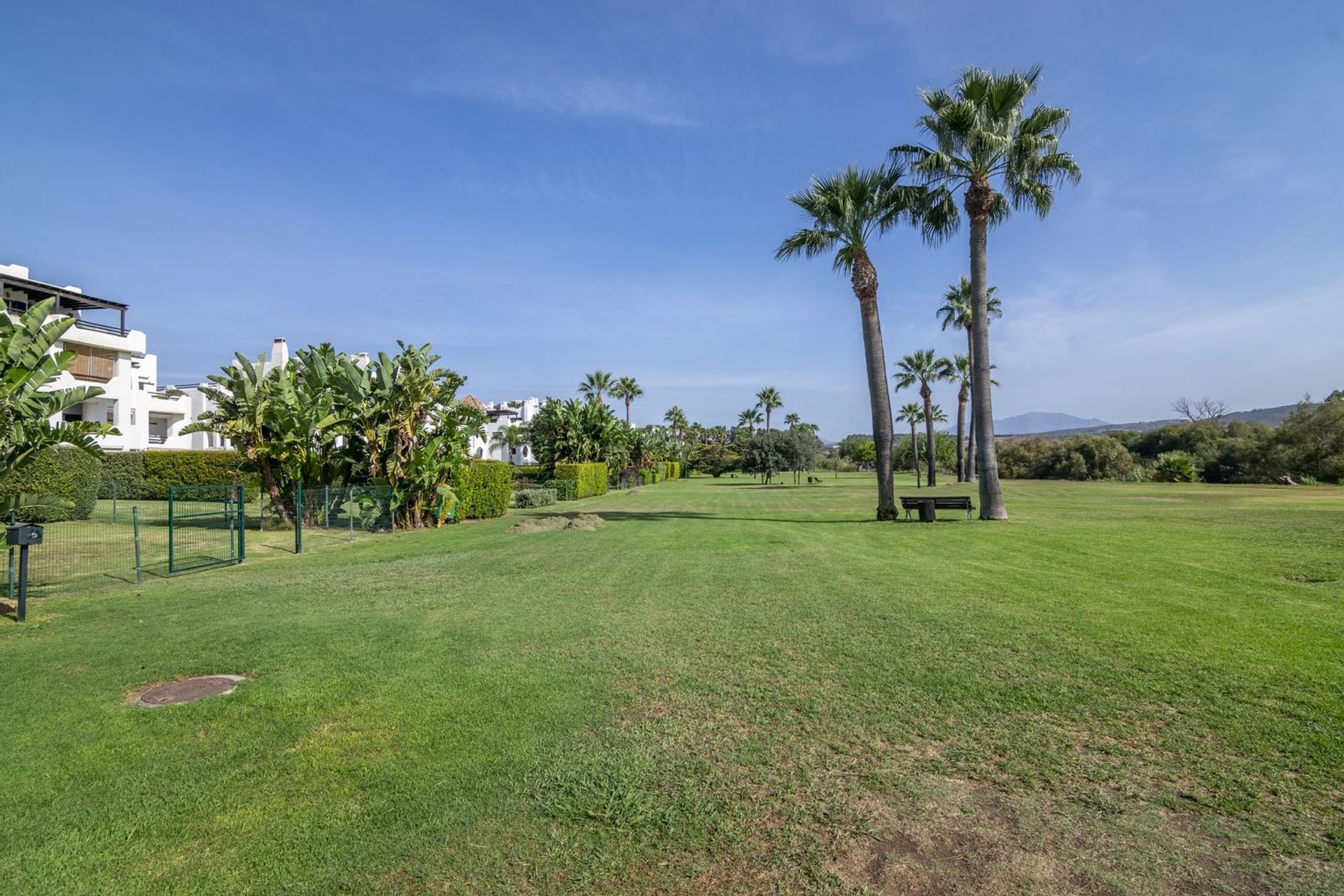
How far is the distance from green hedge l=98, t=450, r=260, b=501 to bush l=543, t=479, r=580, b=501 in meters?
15.1

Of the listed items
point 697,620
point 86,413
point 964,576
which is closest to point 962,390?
point 964,576

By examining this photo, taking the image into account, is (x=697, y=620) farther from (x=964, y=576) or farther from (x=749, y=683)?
(x=964, y=576)

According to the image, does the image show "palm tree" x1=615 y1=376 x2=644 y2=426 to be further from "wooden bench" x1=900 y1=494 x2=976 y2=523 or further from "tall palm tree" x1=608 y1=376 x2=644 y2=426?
"wooden bench" x1=900 y1=494 x2=976 y2=523

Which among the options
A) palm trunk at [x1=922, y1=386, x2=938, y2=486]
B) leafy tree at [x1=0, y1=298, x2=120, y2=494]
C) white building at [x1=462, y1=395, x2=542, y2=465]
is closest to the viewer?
leafy tree at [x1=0, y1=298, x2=120, y2=494]

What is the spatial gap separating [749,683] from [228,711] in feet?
15.0

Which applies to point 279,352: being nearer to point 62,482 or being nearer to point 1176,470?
point 62,482

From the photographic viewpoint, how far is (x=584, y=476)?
3875 centimetres

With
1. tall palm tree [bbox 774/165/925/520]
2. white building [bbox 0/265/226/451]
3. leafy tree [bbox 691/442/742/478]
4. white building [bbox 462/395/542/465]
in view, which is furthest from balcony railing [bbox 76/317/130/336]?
leafy tree [bbox 691/442/742/478]

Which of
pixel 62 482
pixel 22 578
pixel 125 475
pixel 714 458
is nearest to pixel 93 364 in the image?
pixel 125 475

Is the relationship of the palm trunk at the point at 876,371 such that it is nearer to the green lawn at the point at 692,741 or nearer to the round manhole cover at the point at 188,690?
the green lawn at the point at 692,741

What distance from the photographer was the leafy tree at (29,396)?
8.80 metres

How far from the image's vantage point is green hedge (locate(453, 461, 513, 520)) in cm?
2403

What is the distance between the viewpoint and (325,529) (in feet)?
65.6

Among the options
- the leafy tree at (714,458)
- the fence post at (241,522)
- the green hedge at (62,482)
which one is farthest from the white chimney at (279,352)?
the leafy tree at (714,458)
